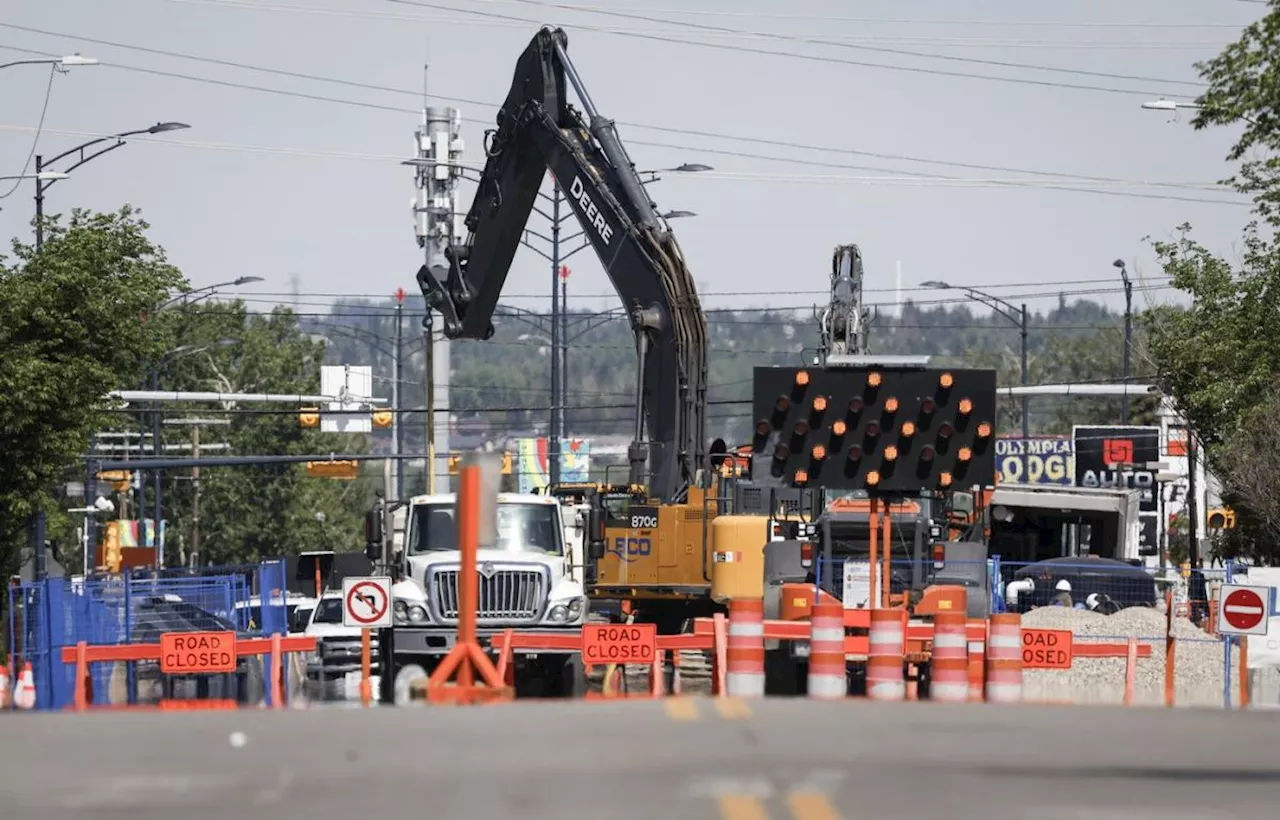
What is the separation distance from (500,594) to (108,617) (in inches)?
335

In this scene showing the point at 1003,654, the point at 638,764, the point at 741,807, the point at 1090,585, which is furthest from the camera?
the point at 1090,585

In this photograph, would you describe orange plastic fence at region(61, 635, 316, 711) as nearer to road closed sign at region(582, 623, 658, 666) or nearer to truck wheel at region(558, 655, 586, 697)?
truck wheel at region(558, 655, 586, 697)

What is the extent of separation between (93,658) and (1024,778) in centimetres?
1463

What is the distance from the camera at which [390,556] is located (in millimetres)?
24969

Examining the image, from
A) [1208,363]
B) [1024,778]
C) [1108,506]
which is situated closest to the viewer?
[1024,778]

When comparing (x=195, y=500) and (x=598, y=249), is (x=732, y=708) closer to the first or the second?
(x=598, y=249)

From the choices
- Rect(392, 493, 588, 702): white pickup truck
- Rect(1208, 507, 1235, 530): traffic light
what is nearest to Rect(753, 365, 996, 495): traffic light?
Rect(392, 493, 588, 702): white pickup truck

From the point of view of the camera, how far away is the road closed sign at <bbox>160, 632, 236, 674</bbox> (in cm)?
2320

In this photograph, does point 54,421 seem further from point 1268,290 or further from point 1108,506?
point 1108,506

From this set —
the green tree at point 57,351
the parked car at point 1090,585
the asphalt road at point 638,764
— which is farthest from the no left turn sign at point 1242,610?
the green tree at point 57,351

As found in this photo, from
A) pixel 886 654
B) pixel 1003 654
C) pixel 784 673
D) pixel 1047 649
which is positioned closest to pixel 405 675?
pixel 784 673

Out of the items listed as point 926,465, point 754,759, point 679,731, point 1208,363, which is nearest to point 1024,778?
point 754,759

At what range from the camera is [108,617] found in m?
29.2

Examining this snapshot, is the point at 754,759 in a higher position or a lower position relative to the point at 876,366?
lower
